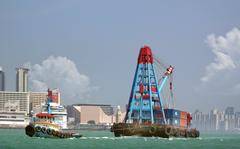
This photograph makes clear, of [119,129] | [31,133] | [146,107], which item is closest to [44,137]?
[31,133]

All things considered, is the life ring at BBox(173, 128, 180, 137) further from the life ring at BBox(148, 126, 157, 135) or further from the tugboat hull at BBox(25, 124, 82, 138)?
the tugboat hull at BBox(25, 124, 82, 138)

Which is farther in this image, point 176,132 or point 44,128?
point 176,132

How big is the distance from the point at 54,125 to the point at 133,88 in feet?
125

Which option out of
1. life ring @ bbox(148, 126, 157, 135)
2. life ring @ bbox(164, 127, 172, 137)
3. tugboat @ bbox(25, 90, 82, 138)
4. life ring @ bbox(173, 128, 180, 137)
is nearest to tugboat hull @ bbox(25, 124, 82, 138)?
tugboat @ bbox(25, 90, 82, 138)

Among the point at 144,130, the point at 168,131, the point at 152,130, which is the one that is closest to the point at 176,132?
the point at 168,131

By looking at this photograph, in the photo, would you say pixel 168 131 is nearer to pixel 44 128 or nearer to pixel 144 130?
pixel 144 130

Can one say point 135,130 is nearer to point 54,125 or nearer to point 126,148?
point 54,125

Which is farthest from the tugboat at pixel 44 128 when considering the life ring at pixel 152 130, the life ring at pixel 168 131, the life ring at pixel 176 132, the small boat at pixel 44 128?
the life ring at pixel 176 132

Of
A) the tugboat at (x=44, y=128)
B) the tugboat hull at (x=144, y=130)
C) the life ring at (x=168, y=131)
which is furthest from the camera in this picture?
the life ring at (x=168, y=131)

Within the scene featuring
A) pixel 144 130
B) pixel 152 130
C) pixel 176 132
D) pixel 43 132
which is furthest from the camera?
pixel 176 132

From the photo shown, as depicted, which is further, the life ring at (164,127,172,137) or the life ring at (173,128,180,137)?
the life ring at (173,128,180,137)

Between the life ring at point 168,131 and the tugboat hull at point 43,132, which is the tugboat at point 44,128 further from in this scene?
the life ring at point 168,131

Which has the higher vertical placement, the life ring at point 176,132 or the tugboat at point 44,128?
the tugboat at point 44,128

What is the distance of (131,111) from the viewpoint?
183000mm
